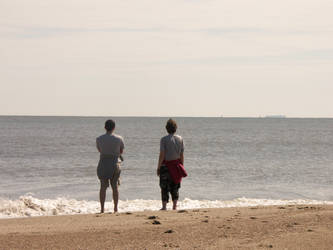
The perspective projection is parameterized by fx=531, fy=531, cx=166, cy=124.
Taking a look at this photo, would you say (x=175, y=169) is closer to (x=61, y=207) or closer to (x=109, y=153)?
(x=109, y=153)

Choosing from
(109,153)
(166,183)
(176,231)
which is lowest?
(176,231)

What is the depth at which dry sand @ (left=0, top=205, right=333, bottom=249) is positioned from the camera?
7.01m

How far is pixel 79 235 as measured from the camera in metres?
7.52

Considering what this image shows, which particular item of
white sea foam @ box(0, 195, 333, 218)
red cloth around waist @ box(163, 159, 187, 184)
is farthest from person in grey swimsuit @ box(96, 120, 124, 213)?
white sea foam @ box(0, 195, 333, 218)

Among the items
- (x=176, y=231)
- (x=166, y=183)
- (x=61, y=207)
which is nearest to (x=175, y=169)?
(x=166, y=183)

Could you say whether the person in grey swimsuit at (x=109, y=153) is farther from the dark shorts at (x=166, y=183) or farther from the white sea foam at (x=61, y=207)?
the white sea foam at (x=61, y=207)

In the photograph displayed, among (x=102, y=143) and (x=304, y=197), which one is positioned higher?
(x=102, y=143)

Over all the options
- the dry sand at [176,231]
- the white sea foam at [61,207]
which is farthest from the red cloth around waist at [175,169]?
the white sea foam at [61,207]

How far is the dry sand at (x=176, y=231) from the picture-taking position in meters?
7.01

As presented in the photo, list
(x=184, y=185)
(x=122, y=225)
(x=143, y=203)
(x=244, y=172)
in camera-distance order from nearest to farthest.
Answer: (x=122, y=225) < (x=143, y=203) < (x=184, y=185) < (x=244, y=172)

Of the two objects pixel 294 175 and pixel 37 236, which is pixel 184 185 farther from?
pixel 37 236

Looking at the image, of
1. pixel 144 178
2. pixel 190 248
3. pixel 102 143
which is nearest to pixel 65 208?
pixel 102 143

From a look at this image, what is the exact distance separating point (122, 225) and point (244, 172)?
18.7 metres

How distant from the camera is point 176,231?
25.4 feet
